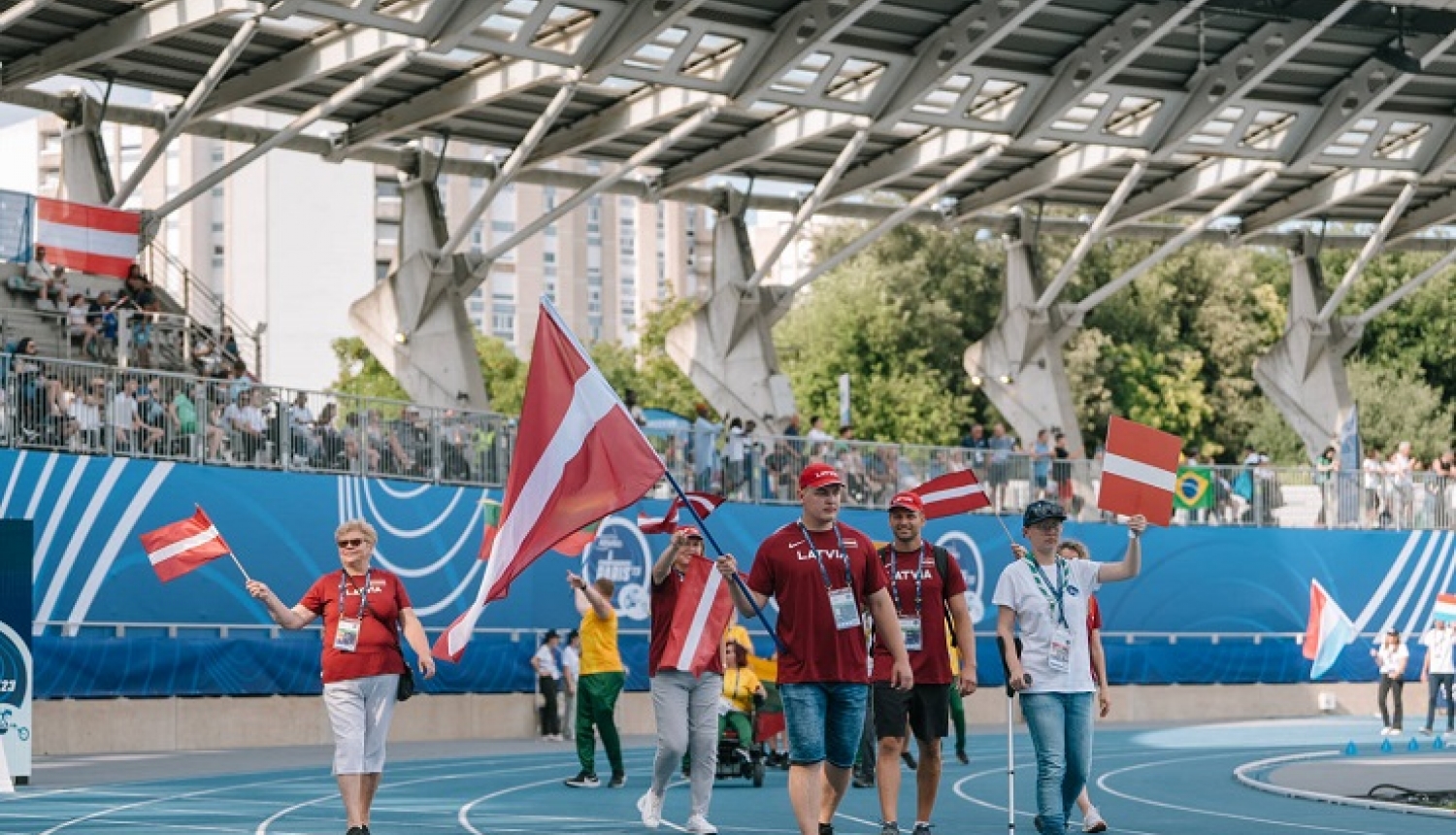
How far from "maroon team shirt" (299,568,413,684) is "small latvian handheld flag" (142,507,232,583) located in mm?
2298

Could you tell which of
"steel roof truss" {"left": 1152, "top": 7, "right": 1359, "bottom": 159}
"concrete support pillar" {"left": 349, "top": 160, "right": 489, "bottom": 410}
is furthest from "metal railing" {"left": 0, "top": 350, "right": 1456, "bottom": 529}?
"steel roof truss" {"left": 1152, "top": 7, "right": 1359, "bottom": 159}

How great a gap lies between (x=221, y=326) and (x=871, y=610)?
27970 millimetres

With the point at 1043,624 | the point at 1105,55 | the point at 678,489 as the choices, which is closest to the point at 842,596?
the point at 678,489

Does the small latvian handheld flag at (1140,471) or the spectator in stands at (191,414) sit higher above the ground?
the spectator in stands at (191,414)

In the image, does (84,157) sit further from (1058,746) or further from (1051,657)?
(1058,746)

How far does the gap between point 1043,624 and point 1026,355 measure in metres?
40.3

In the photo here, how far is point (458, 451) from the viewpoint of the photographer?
38219 mm

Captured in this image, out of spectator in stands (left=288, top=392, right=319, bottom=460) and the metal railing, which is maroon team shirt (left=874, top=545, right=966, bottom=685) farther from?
spectator in stands (left=288, top=392, right=319, bottom=460)

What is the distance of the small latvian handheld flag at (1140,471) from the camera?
49.7 feet

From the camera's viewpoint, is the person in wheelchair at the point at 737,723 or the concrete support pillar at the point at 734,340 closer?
the person in wheelchair at the point at 737,723

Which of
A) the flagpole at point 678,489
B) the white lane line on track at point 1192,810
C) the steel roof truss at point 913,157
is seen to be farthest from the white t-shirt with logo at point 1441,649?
the flagpole at point 678,489

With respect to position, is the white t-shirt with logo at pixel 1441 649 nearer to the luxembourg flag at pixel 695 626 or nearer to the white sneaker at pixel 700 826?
the luxembourg flag at pixel 695 626

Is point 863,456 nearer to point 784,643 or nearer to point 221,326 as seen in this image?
point 221,326

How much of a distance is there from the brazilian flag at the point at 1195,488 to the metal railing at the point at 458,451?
0.04 meters
